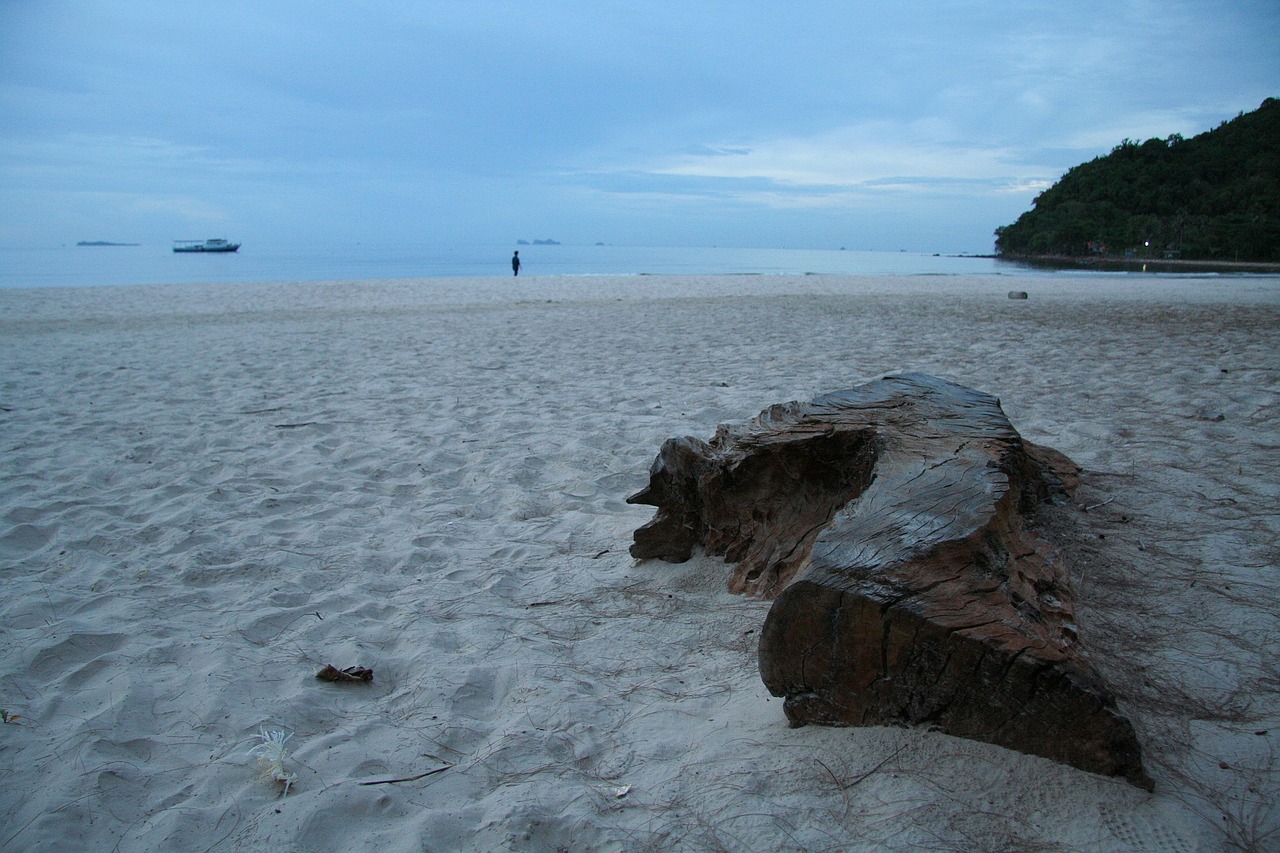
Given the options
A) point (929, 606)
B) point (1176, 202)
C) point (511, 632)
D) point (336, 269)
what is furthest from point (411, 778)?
point (1176, 202)

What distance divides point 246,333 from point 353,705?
10370 mm

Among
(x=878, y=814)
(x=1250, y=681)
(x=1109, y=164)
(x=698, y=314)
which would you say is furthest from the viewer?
(x=1109, y=164)

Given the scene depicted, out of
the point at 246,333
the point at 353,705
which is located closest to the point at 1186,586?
the point at 353,705

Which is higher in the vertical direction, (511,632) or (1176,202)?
(1176,202)

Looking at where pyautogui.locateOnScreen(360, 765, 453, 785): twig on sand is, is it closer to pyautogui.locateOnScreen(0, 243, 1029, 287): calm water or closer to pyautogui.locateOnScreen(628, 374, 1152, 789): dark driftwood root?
pyautogui.locateOnScreen(628, 374, 1152, 789): dark driftwood root

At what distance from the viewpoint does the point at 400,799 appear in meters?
1.96

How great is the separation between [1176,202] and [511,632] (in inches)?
3232

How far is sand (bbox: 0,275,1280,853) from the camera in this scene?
5.98ft

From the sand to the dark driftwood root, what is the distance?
92 mm

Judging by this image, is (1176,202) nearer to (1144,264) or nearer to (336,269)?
(1144,264)

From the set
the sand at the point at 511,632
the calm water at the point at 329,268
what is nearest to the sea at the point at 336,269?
the calm water at the point at 329,268

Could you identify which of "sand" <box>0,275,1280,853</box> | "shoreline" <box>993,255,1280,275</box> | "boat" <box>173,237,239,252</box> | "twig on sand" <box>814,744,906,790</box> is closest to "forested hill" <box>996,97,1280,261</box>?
"shoreline" <box>993,255,1280,275</box>

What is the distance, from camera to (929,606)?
Result: 6.06 ft

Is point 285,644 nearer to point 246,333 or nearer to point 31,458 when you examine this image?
point 31,458
